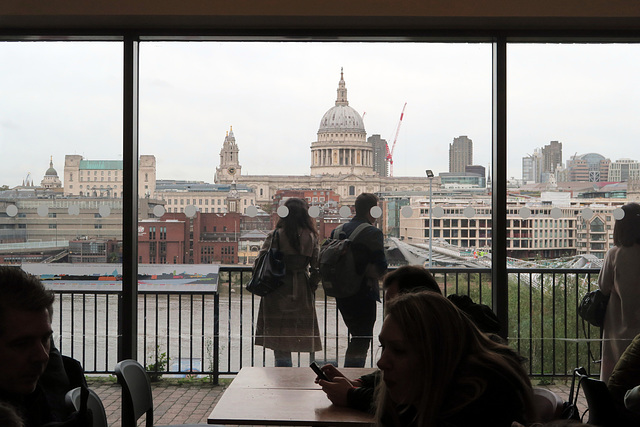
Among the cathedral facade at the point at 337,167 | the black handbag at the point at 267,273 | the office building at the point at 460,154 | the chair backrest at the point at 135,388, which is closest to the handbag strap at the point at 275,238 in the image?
the black handbag at the point at 267,273

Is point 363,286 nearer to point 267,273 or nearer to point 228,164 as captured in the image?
point 267,273

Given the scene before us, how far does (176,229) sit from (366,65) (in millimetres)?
1608

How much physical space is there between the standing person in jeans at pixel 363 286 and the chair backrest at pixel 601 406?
181cm

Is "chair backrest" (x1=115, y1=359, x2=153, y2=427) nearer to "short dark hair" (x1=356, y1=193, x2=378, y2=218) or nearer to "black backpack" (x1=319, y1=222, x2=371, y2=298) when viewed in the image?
"black backpack" (x1=319, y1=222, x2=371, y2=298)

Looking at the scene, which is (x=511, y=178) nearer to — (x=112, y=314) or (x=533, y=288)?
(x=533, y=288)

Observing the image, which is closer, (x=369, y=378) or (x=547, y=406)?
(x=547, y=406)

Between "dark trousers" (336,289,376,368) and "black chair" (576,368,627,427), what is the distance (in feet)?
5.94

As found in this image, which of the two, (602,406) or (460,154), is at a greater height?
(460,154)

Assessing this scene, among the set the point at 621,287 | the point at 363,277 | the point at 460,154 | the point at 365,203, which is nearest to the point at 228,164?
the point at 365,203

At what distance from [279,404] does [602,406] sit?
1233 millimetres

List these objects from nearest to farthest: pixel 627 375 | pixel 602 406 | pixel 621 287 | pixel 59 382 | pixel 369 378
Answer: pixel 59 382
pixel 602 406
pixel 627 375
pixel 369 378
pixel 621 287

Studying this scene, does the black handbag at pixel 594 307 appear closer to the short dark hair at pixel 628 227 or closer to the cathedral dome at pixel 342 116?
the short dark hair at pixel 628 227

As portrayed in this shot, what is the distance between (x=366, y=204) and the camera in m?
3.88

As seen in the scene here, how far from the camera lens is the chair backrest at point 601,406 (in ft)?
6.88
